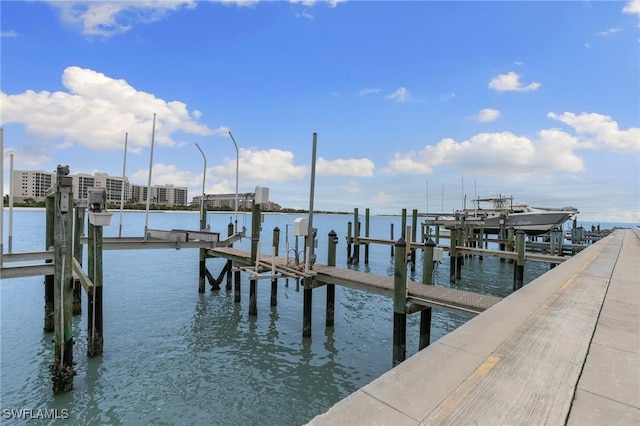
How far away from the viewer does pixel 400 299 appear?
273 inches

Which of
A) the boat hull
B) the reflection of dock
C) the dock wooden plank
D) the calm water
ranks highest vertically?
the boat hull

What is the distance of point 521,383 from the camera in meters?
2.59

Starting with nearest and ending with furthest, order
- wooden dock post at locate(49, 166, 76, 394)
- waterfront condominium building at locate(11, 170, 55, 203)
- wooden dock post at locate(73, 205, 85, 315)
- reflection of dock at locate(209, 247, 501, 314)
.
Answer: wooden dock post at locate(49, 166, 76, 394)
reflection of dock at locate(209, 247, 501, 314)
wooden dock post at locate(73, 205, 85, 315)
waterfront condominium building at locate(11, 170, 55, 203)

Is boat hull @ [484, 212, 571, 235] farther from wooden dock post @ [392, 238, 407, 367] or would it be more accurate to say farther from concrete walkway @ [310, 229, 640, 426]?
concrete walkway @ [310, 229, 640, 426]

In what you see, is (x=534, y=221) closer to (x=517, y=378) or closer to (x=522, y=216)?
(x=522, y=216)

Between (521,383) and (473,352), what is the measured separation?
1.70ft

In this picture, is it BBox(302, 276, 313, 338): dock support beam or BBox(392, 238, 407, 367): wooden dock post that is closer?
BBox(392, 238, 407, 367): wooden dock post

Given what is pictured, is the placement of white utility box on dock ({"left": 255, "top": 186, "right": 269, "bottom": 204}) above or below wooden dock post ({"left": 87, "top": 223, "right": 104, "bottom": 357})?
above

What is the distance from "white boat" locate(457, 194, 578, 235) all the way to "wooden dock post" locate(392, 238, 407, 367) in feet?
72.2

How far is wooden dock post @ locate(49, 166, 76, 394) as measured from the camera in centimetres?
591

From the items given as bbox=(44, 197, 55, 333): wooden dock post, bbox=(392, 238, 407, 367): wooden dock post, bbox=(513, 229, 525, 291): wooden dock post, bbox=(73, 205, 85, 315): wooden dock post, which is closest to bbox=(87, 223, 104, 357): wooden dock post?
bbox=(44, 197, 55, 333): wooden dock post

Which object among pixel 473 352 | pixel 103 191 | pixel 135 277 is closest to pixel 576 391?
pixel 473 352

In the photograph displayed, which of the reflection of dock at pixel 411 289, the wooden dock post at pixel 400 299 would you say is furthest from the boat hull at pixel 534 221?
the wooden dock post at pixel 400 299

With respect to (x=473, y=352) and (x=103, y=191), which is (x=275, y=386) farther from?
(x=103, y=191)
